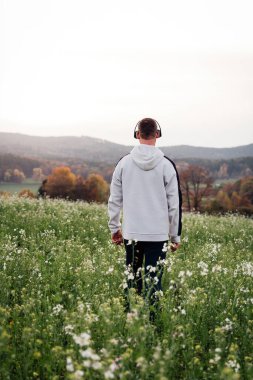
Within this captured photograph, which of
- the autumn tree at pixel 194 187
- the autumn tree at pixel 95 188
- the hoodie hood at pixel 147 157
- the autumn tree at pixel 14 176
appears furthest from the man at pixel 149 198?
the autumn tree at pixel 14 176

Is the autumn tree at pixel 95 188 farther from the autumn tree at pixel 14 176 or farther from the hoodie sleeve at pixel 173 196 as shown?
the hoodie sleeve at pixel 173 196

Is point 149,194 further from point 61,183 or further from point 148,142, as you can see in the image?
point 61,183

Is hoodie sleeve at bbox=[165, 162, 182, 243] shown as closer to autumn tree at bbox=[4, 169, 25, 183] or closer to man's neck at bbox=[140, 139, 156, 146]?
man's neck at bbox=[140, 139, 156, 146]

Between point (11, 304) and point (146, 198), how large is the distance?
2164 millimetres

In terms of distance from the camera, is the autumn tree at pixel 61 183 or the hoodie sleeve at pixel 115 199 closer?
the hoodie sleeve at pixel 115 199

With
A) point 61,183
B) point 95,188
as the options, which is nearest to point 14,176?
point 61,183

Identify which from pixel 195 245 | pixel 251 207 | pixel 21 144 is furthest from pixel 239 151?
pixel 195 245

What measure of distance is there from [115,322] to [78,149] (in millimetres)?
96848

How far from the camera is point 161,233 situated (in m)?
5.38

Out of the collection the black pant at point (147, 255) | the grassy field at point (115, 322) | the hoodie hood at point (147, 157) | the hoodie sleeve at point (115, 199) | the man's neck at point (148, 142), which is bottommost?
the grassy field at point (115, 322)

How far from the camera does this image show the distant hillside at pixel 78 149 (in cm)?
8125

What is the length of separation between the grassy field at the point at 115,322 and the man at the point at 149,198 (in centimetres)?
43

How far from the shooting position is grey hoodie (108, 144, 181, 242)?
17.6 feet

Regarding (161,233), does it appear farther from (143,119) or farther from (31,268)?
(31,268)
